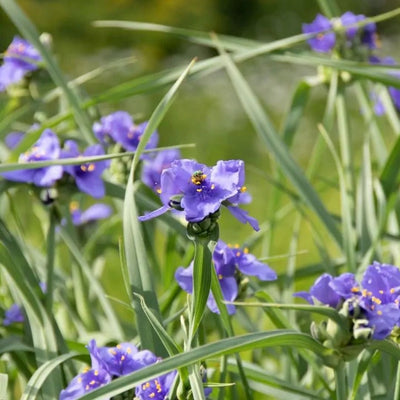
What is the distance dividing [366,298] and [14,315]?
0.44 m

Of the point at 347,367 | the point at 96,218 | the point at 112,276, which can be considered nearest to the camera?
the point at 347,367

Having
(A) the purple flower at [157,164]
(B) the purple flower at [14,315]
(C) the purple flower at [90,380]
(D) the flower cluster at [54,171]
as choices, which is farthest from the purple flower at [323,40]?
(C) the purple flower at [90,380]

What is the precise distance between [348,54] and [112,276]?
3.68ft

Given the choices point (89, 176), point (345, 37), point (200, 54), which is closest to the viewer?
point (89, 176)

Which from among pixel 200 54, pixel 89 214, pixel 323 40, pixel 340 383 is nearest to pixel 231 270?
pixel 340 383

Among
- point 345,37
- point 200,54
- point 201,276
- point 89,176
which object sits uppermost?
point 200,54

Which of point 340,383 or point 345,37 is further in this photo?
point 345,37

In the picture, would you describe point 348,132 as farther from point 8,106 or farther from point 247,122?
point 247,122

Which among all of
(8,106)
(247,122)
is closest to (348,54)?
(8,106)

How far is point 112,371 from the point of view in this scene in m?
0.68

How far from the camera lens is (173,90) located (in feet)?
2.29

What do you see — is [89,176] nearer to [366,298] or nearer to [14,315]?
[14,315]

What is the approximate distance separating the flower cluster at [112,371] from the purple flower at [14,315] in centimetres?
27

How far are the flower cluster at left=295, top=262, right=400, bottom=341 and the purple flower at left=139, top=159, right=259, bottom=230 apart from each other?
0.27 feet
